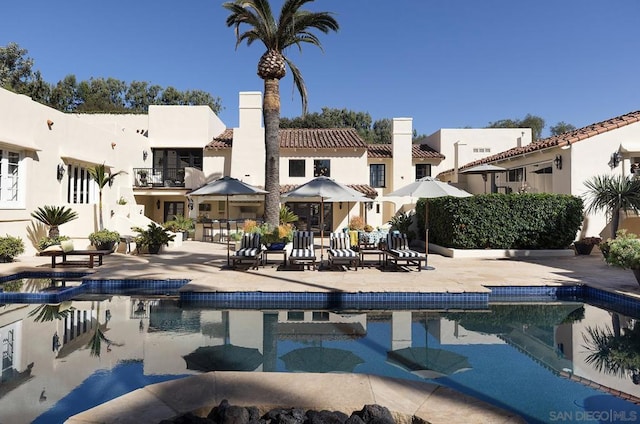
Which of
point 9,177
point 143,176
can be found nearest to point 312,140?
point 143,176

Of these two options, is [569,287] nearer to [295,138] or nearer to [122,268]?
[122,268]

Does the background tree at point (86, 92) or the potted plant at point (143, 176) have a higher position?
the background tree at point (86, 92)

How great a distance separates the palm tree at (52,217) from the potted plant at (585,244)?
23.2 meters

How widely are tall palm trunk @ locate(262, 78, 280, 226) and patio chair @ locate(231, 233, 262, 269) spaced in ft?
17.1

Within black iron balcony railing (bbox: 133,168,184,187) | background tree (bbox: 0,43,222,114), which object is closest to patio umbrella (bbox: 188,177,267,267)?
black iron balcony railing (bbox: 133,168,184,187)

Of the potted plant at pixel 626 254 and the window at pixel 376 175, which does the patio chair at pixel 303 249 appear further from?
the window at pixel 376 175

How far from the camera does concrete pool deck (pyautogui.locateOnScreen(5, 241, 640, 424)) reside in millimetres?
4273

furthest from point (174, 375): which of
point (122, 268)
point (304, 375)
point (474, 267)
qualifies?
point (474, 267)

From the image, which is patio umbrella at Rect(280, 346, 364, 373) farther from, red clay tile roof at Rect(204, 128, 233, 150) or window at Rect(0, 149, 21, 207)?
red clay tile roof at Rect(204, 128, 233, 150)

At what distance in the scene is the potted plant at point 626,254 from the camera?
1051 cm

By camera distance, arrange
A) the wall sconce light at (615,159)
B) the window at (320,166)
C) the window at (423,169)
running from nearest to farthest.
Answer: the wall sconce light at (615,159)
the window at (320,166)
the window at (423,169)

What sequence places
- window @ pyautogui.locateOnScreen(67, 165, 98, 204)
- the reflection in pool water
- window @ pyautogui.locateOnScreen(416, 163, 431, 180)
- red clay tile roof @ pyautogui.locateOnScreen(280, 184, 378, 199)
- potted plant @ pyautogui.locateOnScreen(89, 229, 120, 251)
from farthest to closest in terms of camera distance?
window @ pyautogui.locateOnScreen(416, 163, 431, 180)
red clay tile roof @ pyautogui.locateOnScreen(280, 184, 378, 199)
window @ pyautogui.locateOnScreen(67, 165, 98, 204)
potted plant @ pyautogui.locateOnScreen(89, 229, 120, 251)
the reflection in pool water

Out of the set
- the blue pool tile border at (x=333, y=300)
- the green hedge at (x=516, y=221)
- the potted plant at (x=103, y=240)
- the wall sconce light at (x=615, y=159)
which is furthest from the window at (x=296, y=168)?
the blue pool tile border at (x=333, y=300)

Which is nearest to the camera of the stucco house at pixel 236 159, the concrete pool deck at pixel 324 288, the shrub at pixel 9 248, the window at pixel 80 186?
the concrete pool deck at pixel 324 288
